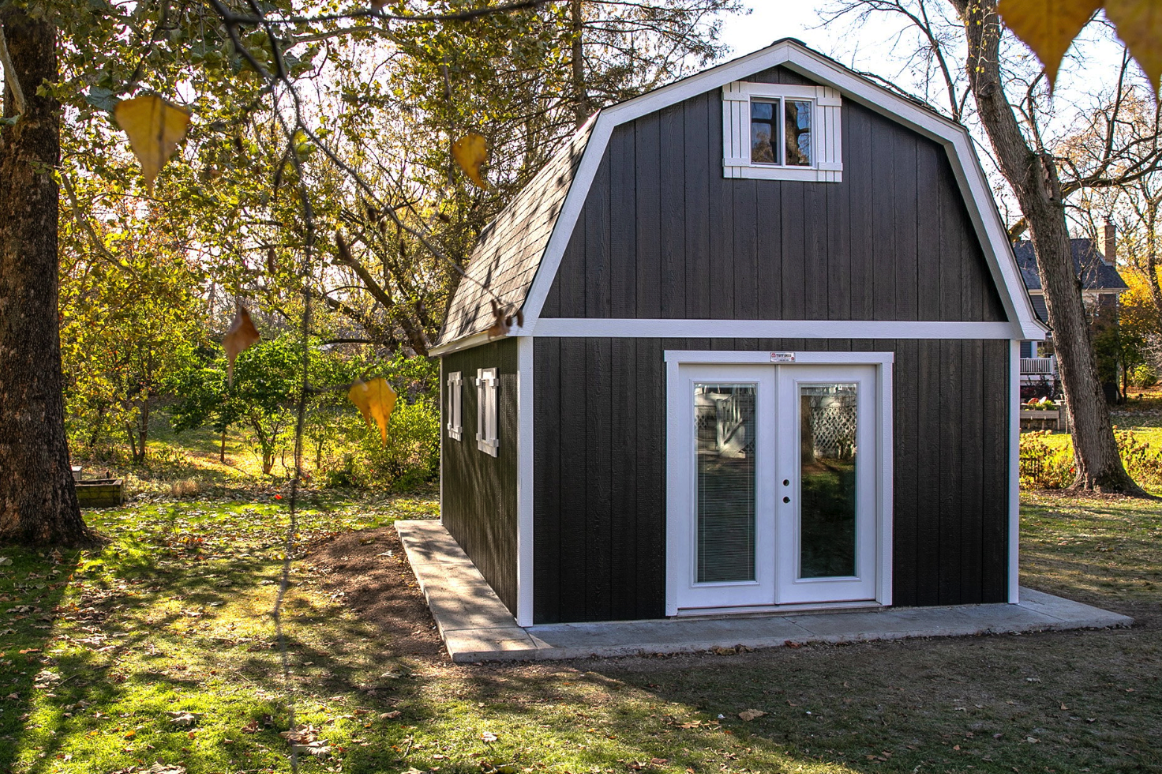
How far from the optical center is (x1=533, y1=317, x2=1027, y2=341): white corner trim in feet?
24.3

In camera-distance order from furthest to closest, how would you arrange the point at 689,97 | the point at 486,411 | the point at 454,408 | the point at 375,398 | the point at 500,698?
the point at 454,408 < the point at 486,411 < the point at 689,97 < the point at 500,698 < the point at 375,398

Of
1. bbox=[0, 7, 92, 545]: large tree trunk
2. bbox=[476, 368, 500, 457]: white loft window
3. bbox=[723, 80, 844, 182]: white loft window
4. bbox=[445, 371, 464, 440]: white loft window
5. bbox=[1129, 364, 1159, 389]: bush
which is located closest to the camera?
bbox=[723, 80, 844, 182]: white loft window

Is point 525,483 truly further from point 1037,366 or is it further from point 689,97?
point 1037,366

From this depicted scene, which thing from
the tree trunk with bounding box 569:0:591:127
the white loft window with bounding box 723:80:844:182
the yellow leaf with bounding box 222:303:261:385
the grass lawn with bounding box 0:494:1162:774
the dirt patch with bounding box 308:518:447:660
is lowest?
the dirt patch with bounding box 308:518:447:660

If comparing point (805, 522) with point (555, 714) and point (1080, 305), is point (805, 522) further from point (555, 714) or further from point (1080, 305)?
point (1080, 305)

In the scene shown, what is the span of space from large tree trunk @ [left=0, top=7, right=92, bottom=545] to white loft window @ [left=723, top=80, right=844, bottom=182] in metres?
7.85

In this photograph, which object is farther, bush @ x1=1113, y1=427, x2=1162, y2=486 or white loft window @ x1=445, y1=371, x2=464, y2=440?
bush @ x1=1113, y1=427, x2=1162, y2=486

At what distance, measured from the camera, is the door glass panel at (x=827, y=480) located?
7957mm

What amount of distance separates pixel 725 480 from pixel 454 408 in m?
4.94

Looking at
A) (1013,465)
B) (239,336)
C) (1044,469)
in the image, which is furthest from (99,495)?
(1044,469)

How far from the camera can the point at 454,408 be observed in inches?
462

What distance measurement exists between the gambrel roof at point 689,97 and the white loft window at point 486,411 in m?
0.46

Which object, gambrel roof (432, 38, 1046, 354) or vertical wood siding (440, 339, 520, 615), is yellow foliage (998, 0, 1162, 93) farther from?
vertical wood siding (440, 339, 520, 615)

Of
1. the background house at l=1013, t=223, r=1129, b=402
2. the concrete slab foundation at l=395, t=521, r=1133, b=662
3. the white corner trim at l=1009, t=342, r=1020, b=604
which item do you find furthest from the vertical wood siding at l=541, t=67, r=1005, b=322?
the background house at l=1013, t=223, r=1129, b=402
